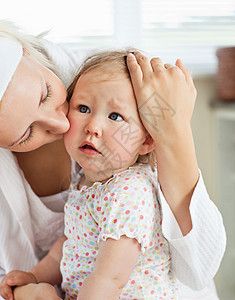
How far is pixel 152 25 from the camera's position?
2.26m

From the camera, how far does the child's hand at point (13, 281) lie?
1.05 m

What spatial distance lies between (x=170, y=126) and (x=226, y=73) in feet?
4.06

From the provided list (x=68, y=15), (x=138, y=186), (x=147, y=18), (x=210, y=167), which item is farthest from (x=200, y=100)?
(x=138, y=186)

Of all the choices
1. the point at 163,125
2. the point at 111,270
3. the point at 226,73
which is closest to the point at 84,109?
the point at 163,125

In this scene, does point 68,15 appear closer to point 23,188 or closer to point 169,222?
point 23,188

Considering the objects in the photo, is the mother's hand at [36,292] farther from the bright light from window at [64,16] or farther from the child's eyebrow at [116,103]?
the bright light from window at [64,16]

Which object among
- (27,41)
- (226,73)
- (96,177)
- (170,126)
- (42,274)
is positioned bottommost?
(42,274)

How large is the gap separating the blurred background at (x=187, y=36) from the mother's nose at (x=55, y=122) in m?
1.32

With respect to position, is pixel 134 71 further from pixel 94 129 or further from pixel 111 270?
pixel 111 270

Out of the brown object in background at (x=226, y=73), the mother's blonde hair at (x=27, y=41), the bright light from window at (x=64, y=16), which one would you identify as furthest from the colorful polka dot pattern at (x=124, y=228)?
the bright light from window at (x=64, y=16)

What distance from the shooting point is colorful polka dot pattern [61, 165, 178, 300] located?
2.84ft

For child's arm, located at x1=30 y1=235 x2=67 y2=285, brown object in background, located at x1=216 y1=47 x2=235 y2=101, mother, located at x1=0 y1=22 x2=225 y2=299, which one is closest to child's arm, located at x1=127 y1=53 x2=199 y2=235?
mother, located at x1=0 y1=22 x2=225 y2=299

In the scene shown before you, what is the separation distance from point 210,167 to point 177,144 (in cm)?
144

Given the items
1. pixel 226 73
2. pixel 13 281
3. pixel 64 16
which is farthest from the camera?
A: pixel 64 16
